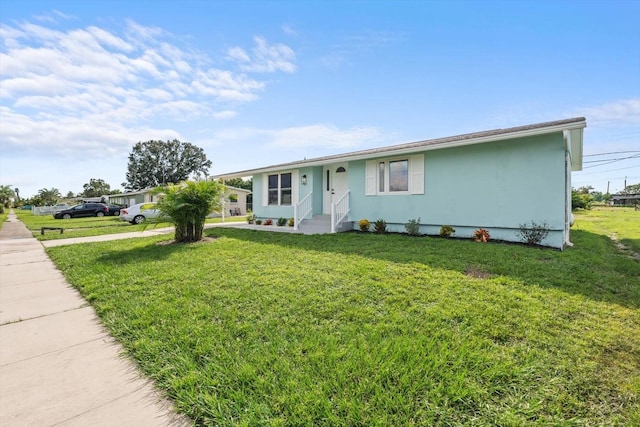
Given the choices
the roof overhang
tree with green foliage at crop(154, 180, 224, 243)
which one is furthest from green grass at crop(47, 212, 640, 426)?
the roof overhang

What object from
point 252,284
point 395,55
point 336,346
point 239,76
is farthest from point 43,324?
point 395,55

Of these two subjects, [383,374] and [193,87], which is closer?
[383,374]

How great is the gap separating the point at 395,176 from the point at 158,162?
5534cm

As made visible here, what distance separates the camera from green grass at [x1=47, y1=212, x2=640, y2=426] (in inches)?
74.9

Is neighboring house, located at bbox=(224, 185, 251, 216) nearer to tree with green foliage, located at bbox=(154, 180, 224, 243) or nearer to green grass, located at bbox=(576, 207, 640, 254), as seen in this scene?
tree with green foliage, located at bbox=(154, 180, 224, 243)

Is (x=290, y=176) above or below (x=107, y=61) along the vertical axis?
below

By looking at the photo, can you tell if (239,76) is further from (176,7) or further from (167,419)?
(167,419)

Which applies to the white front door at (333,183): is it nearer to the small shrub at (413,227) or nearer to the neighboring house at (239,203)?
the small shrub at (413,227)

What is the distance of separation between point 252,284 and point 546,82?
15.3 m

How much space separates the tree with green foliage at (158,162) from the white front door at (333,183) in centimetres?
4776

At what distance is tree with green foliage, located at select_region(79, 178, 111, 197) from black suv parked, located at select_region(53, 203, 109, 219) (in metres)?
49.2

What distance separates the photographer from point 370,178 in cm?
1029

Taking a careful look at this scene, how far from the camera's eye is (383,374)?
7.17ft

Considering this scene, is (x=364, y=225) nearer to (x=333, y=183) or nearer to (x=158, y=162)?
(x=333, y=183)
